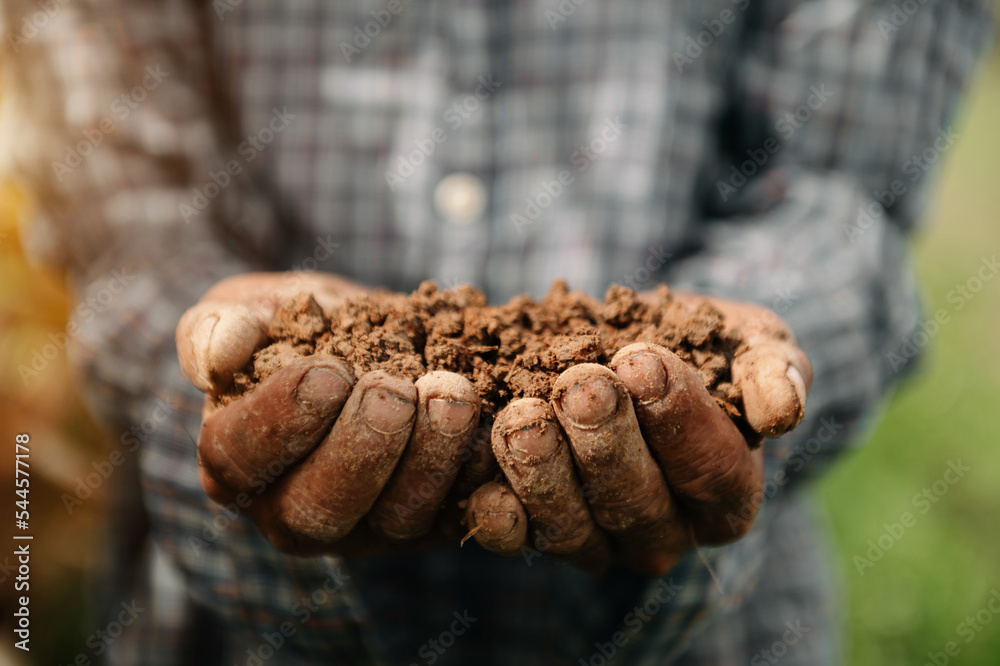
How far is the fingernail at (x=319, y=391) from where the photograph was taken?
81cm

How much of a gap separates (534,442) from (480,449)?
10cm

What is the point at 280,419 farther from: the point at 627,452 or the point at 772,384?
the point at 772,384

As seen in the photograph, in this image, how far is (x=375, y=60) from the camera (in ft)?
5.13

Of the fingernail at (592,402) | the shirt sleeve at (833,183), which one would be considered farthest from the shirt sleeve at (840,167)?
A: the fingernail at (592,402)

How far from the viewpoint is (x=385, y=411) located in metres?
0.80

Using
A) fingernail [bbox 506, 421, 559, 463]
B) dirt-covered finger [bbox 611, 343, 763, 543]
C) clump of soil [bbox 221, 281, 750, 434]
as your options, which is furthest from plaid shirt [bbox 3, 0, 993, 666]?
fingernail [bbox 506, 421, 559, 463]

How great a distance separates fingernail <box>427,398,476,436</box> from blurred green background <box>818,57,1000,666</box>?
1819mm

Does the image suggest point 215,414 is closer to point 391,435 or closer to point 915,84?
point 391,435

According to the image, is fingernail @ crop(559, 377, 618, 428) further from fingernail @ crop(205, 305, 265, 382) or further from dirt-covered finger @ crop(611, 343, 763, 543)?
fingernail @ crop(205, 305, 265, 382)

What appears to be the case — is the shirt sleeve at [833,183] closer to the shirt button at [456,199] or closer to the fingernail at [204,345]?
the shirt button at [456,199]

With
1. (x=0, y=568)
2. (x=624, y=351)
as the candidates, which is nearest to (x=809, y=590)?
(x=624, y=351)

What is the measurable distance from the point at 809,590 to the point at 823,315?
27.2 inches

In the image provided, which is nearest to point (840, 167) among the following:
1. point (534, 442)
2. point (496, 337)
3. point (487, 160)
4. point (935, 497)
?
point (487, 160)

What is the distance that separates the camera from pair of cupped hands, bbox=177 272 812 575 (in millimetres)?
814
